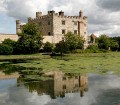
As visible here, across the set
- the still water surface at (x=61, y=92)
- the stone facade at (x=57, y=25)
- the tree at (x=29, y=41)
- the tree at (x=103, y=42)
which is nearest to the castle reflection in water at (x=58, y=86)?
the still water surface at (x=61, y=92)

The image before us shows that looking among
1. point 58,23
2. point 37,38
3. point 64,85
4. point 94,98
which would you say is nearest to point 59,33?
point 58,23

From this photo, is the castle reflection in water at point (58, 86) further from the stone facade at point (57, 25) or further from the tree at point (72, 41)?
the stone facade at point (57, 25)

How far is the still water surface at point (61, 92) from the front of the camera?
1409cm

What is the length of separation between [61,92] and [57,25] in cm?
4825

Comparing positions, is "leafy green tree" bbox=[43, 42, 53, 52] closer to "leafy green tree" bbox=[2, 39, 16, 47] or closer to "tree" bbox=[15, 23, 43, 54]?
"tree" bbox=[15, 23, 43, 54]

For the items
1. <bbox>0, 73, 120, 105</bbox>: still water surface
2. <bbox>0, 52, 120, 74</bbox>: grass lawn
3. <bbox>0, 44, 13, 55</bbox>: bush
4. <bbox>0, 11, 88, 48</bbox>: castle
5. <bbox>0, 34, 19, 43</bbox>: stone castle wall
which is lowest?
<bbox>0, 73, 120, 105</bbox>: still water surface

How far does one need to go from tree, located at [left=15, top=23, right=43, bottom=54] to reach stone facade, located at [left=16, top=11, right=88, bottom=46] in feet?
22.4

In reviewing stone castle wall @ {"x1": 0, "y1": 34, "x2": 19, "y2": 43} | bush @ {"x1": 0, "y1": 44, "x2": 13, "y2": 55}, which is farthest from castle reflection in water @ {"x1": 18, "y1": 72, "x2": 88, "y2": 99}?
stone castle wall @ {"x1": 0, "y1": 34, "x2": 19, "y2": 43}

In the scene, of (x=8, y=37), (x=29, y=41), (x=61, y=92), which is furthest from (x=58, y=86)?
(x=8, y=37)

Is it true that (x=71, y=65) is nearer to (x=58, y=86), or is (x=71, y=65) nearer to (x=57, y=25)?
(x=58, y=86)

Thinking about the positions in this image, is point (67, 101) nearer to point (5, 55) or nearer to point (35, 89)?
point (35, 89)

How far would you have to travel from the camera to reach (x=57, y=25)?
210 ft

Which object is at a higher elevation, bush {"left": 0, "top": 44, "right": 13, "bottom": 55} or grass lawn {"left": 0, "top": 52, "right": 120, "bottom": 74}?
bush {"left": 0, "top": 44, "right": 13, "bottom": 55}

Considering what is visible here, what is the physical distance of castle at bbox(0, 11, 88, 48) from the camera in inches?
2507
